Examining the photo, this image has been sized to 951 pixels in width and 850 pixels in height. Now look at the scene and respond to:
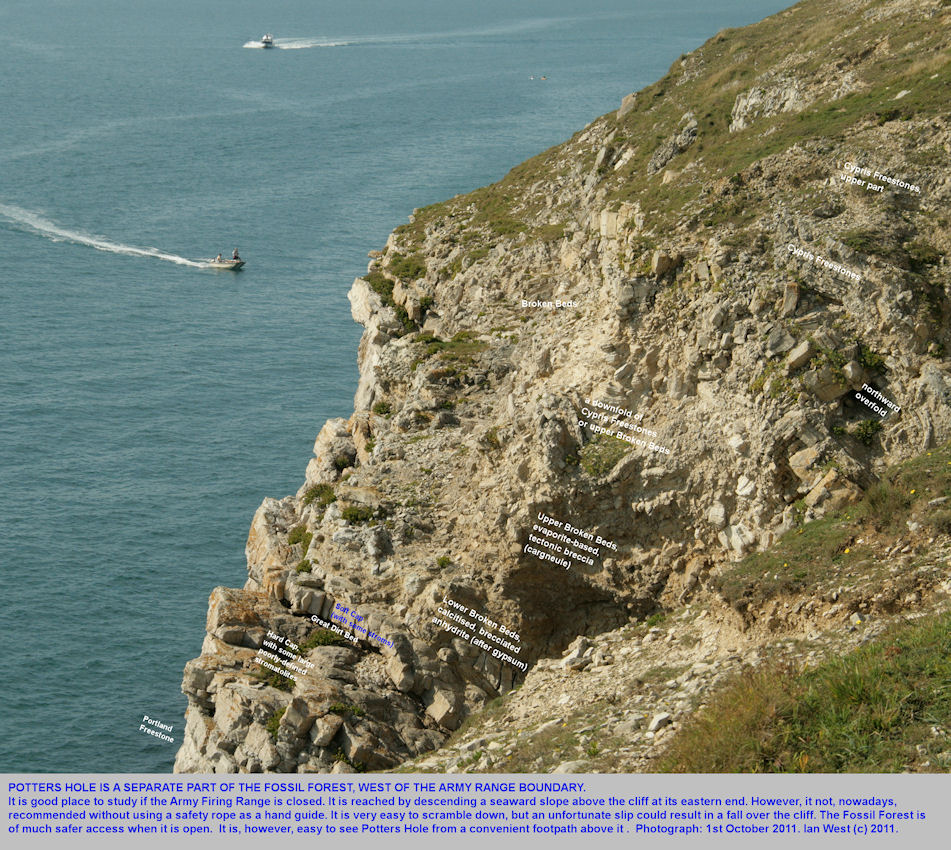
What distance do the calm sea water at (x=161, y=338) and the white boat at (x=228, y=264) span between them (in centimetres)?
138

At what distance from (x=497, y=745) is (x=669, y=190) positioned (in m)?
25.9

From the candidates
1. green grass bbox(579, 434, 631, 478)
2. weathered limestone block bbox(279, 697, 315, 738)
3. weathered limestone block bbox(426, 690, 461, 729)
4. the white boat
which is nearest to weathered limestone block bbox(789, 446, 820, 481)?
green grass bbox(579, 434, 631, 478)

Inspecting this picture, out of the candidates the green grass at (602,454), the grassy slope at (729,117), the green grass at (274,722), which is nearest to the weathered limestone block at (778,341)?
the grassy slope at (729,117)

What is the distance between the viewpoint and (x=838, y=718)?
26766mm

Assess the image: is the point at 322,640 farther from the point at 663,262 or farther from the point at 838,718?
the point at 838,718

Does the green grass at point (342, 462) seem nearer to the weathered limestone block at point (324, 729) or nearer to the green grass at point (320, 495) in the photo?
the green grass at point (320, 495)

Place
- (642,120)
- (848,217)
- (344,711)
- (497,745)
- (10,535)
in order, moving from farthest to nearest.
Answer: (10,535), (642,120), (848,217), (344,711), (497,745)

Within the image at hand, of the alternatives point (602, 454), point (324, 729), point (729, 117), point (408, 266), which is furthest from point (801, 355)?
point (408, 266)

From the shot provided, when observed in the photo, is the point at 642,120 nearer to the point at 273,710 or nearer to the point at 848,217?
the point at 848,217

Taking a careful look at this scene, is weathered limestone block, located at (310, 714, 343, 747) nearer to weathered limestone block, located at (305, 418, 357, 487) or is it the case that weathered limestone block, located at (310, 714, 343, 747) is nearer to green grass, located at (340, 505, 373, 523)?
green grass, located at (340, 505, 373, 523)

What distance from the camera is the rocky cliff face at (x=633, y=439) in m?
39.2

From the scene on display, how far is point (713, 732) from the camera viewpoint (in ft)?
90.2

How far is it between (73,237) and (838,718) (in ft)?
428
